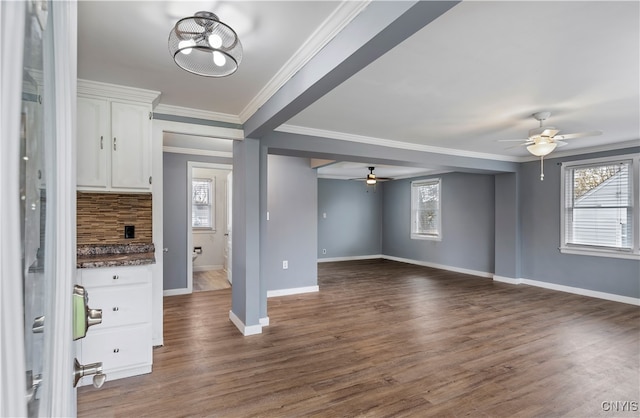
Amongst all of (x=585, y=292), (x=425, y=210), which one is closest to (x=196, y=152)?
(x=425, y=210)

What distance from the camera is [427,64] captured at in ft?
7.80

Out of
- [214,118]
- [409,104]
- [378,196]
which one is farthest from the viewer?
[378,196]

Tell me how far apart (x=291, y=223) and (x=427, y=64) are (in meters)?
3.48

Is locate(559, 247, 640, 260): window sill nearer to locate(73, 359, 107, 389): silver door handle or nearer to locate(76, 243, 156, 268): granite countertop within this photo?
locate(76, 243, 156, 268): granite countertop

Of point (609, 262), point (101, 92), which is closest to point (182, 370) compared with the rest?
point (101, 92)

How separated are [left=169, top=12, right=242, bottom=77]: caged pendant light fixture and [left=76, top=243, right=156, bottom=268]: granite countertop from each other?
1.61 metres

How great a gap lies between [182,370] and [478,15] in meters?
3.32

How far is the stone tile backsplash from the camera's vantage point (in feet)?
9.59

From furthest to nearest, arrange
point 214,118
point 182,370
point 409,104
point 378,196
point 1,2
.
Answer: point 378,196
point 214,118
point 409,104
point 182,370
point 1,2

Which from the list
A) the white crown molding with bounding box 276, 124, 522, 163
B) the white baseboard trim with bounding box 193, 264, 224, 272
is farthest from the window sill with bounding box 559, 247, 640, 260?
the white baseboard trim with bounding box 193, 264, 224, 272

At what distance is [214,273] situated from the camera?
23.0 feet

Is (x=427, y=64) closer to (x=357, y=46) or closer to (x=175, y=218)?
(x=357, y=46)

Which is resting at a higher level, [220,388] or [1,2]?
[1,2]

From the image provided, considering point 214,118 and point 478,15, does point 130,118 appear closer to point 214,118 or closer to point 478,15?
point 214,118
